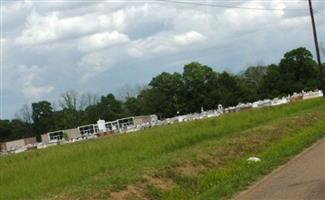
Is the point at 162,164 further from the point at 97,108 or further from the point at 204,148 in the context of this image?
the point at 97,108

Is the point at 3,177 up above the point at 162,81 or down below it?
below

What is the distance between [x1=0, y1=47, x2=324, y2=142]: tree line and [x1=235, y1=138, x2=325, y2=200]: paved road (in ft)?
287

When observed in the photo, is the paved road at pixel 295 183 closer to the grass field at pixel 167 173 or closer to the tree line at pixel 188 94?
the grass field at pixel 167 173

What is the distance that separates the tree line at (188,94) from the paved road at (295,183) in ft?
287

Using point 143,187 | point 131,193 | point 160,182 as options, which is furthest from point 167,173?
point 131,193

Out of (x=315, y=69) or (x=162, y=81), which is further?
(x=162, y=81)

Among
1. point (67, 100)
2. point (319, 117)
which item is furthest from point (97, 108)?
point (319, 117)

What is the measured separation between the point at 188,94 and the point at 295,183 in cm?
11084

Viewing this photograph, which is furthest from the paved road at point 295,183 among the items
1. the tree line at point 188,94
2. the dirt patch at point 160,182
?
the tree line at point 188,94

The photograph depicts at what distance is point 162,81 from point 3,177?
10528 centimetres

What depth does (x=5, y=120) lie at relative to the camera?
146 m

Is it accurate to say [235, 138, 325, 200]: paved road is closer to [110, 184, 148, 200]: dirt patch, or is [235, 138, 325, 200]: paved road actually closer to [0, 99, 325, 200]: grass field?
[0, 99, 325, 200]: grass field

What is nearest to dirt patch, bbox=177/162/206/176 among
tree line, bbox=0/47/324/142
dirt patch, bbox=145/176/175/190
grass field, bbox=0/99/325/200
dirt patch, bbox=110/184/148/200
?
grass field, bbox=0/99/325/200

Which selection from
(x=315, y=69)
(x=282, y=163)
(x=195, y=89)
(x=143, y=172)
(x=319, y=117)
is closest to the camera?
(x=143, y=172)
